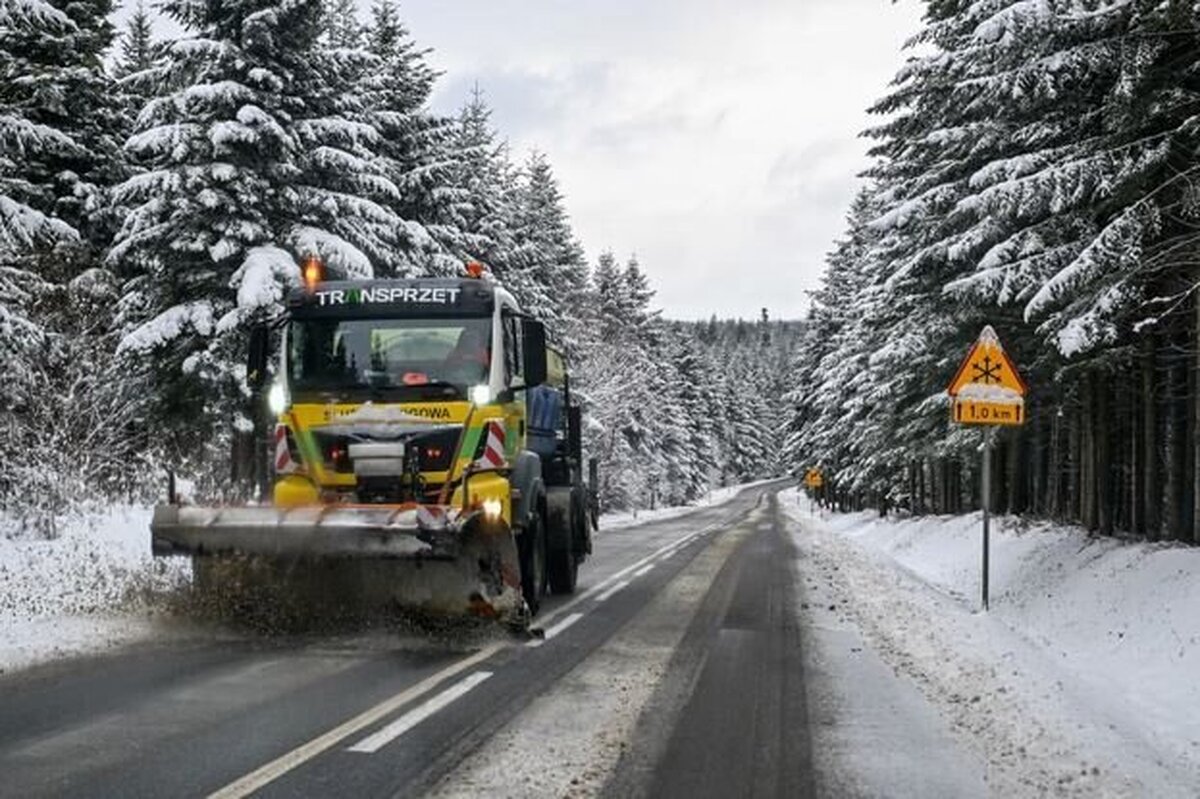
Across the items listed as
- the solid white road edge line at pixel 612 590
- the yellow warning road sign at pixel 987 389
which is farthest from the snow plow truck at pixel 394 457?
the yellow warning road sign at pixel 987 389

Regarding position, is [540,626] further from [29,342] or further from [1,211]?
[1,211]

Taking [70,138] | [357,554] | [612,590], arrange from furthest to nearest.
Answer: [70,138] < [612,590] < [357,554]

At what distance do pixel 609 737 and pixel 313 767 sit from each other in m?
1.74

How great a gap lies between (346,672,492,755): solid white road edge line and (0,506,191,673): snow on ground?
3.41 metres

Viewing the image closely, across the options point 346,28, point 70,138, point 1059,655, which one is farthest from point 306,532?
point 346,28

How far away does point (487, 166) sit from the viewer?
34.2 meters

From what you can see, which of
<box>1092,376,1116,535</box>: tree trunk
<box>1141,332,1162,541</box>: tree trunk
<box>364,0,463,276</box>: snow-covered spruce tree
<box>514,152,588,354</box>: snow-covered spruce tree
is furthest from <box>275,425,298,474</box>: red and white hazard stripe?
<box>514,152,588,354</box>: snow-covered spruce tree

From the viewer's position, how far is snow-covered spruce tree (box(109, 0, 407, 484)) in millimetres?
19797

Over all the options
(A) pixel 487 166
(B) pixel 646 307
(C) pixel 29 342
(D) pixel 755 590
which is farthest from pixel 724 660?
(B) pixel 646 307

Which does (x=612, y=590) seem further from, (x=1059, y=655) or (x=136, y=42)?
(x=136, y=42)

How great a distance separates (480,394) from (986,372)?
630 cm

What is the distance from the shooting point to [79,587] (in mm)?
11781

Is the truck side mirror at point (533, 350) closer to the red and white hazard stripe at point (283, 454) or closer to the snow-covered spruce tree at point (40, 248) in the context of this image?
the red and white hazard stripe at point (283, 454)

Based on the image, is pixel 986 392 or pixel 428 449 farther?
pixel 986 392
